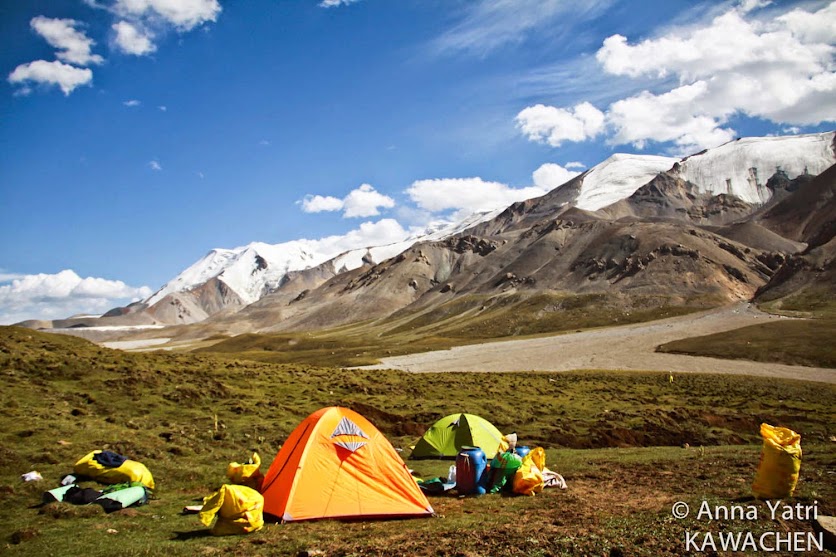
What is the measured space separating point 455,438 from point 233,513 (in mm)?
13042

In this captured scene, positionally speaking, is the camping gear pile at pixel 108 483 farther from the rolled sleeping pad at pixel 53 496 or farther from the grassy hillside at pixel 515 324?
the grassy hillside at pixel 515 324

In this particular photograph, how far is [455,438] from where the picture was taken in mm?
24391

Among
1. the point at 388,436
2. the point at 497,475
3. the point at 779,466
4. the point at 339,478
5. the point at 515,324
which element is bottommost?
the point at 515,324

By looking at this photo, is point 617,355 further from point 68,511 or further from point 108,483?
point 68,511

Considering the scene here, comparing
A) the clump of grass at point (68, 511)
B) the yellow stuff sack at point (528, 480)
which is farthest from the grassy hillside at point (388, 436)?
the yellow stuff sack at point (528, 480)

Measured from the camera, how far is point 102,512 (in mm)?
14289

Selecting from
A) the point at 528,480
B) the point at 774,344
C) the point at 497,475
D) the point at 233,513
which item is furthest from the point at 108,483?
the point at 774,344

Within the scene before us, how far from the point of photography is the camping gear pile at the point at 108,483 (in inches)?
579

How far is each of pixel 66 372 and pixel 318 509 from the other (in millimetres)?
23880

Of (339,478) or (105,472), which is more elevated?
(105,472)

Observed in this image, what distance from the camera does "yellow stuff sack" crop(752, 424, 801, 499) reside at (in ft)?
44.9

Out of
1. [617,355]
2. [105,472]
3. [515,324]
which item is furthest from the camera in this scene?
[515,324]

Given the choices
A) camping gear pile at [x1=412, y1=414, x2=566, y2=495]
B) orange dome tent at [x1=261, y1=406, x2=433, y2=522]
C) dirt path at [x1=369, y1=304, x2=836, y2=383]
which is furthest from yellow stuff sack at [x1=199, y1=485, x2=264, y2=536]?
dirt path at [x1=369, y1=304, x2=836, y2=383]

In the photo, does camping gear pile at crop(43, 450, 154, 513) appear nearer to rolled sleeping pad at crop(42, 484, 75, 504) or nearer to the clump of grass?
rolled sleeping pad at crop(42, 484, 75, 504)
